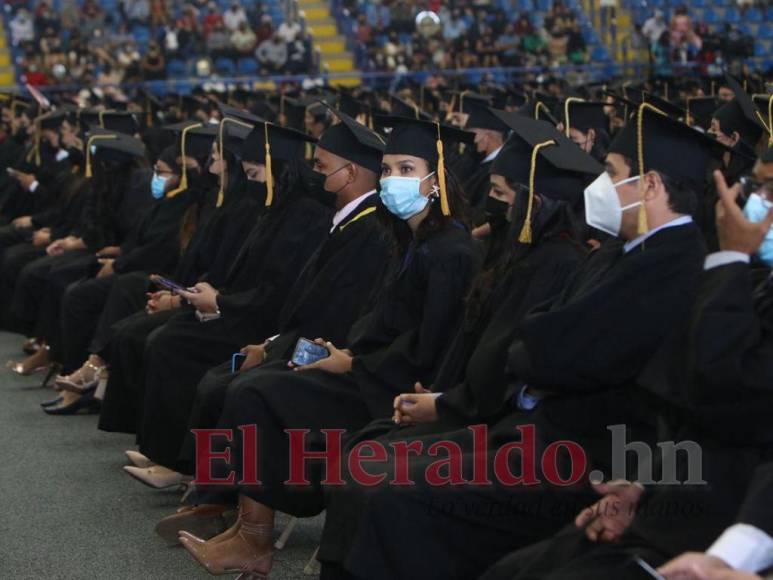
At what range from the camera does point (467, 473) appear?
383 centimetres

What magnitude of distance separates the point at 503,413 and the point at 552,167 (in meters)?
0.83

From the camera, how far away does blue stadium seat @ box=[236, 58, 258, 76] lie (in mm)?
23250

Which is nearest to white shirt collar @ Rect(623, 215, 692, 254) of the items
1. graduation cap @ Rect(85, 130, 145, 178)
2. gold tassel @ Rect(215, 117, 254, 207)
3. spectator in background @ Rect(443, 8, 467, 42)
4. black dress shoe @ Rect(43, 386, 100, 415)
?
gold tassel @ Rect(215, 117, 254, 207)

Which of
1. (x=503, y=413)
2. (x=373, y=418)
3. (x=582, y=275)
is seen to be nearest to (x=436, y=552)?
(x=503, y=413)

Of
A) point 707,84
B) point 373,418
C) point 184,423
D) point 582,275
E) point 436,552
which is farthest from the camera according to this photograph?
point 707,84

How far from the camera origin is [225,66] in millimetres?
23281

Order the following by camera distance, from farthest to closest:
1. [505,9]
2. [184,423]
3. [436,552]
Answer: [505,9]
[184,423]
[436,552]

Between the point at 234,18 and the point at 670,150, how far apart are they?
2066cm

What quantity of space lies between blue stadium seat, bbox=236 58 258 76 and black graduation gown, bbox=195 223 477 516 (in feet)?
61.3

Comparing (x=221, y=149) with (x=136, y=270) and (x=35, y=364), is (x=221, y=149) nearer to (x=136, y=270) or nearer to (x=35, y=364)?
(x=136, y=270)

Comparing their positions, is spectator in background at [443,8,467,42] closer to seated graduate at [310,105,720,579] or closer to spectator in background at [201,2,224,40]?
spectator in background at [201,2,224,40]

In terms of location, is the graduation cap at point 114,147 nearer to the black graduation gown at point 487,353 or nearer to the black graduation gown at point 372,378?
the black graduation gown at point 372,378

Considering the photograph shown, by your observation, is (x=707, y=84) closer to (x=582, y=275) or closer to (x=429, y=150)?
(x=429, y=150)

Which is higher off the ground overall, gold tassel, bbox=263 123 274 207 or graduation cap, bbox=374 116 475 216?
graduation cap, bbox=374 116 475 216
